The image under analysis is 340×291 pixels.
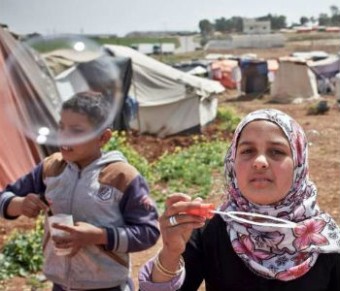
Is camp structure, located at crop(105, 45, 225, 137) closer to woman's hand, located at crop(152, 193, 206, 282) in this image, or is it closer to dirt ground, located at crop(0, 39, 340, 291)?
dirt ground, located at crop(0, 39, 340, 291)

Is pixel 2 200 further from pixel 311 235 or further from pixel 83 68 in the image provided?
pixel 83 68

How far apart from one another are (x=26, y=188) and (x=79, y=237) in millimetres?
412

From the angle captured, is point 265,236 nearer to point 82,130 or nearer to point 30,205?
point 82,130

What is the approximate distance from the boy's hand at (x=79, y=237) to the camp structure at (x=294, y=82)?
67.8 ft

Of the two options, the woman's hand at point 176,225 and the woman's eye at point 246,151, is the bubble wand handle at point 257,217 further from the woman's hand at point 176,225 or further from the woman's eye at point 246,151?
the woman's eye at point 246,151

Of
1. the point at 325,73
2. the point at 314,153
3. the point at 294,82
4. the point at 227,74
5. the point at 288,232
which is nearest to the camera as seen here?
the point at 288,232

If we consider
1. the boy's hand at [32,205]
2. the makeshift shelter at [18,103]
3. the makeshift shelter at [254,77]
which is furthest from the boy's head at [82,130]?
the makeshift shelter at [254,77]

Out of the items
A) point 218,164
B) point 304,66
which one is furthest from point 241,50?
point 218,164

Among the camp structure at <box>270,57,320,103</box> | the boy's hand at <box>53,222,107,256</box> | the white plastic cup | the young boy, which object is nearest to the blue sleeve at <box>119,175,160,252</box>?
the young boy

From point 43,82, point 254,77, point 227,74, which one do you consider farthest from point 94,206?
point 227,74

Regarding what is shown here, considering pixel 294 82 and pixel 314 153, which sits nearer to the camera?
pixel 314 153

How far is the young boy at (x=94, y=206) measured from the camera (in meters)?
2.33

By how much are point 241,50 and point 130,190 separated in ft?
207

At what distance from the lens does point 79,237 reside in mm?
2264
